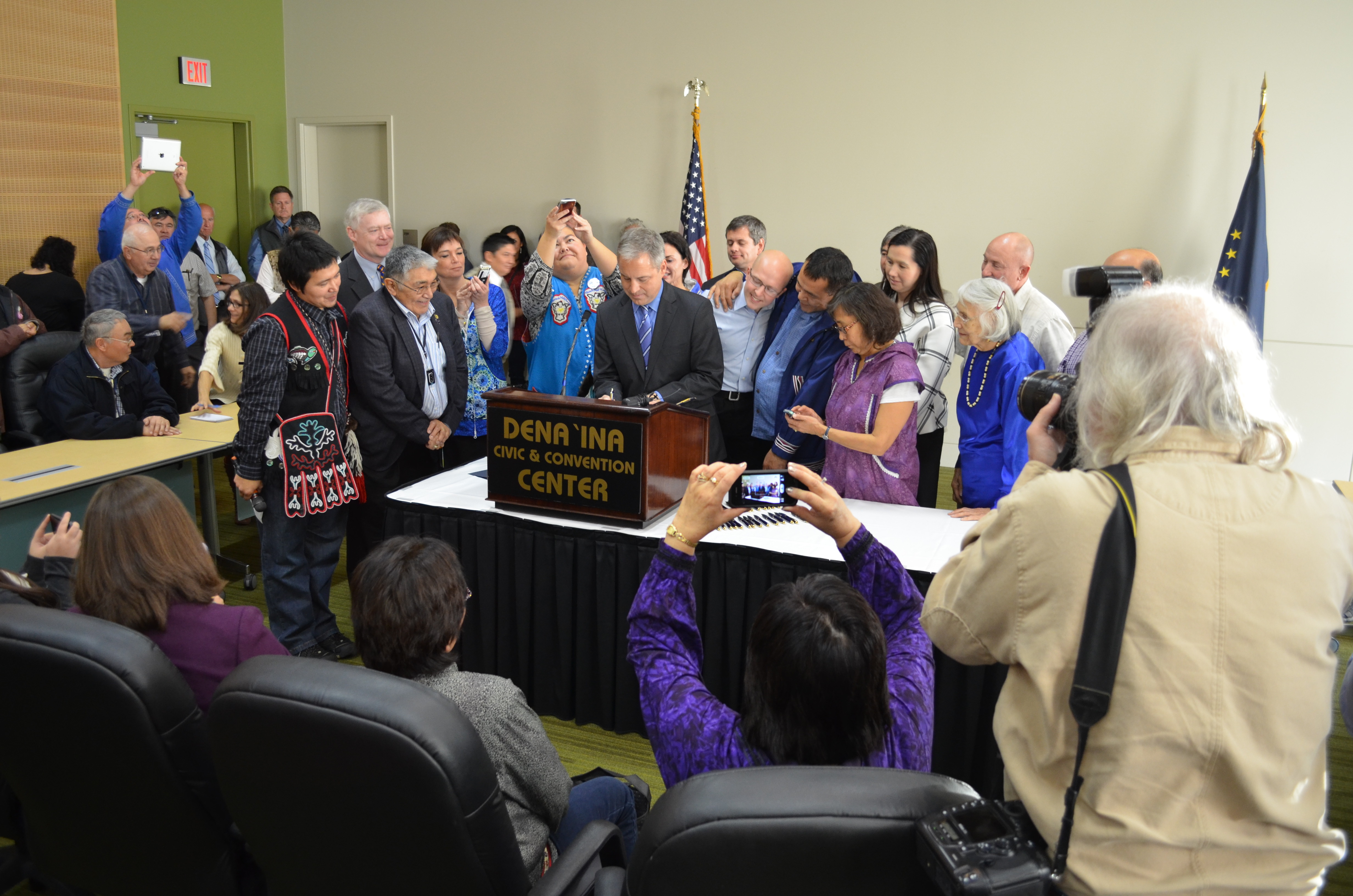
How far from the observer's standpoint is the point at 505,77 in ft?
23.6

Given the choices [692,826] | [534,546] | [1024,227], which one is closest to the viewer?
[692,826]

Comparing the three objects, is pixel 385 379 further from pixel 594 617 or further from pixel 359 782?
pixel 359 782

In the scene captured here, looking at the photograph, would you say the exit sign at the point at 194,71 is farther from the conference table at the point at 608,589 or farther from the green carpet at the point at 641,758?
the conference table at the point at 608,589

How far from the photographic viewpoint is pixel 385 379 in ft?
10.5

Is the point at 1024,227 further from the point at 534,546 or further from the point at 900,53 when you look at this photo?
the point at 534,546

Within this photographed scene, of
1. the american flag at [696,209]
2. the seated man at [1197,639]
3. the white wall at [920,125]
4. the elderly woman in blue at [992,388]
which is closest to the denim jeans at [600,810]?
the seated man at [1197,639]

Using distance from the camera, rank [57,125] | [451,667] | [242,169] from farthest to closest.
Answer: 1. [242,169]
2. [57,125]
3. [451,667]

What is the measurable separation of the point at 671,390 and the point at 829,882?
8.64ft

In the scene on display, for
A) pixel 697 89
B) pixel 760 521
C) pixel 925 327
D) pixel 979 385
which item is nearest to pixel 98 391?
pixel 760 521

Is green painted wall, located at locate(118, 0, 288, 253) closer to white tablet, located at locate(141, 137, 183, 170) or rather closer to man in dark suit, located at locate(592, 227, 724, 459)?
white tablet, located at locate(141, 137, 183, 170)

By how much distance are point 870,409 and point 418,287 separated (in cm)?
159

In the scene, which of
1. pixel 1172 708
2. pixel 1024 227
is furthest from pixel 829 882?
pixel 1024 227

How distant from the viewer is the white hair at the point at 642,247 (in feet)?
11.1

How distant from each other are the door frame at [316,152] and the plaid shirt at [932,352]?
550 cm
